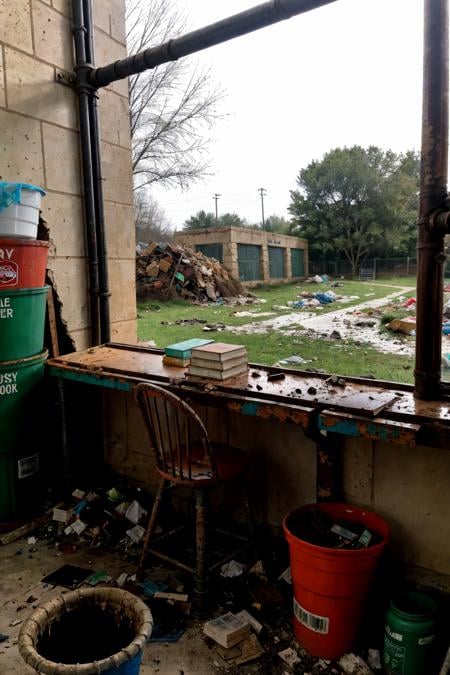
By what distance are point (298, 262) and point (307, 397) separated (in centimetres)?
2180

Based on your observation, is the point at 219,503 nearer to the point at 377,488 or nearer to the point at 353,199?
the point at 377,488

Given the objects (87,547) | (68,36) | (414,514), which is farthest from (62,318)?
(414,514)

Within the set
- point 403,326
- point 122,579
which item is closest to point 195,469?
point 122,579

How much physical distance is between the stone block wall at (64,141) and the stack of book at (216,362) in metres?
1.31

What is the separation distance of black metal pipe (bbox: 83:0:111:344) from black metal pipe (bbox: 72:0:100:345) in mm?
39

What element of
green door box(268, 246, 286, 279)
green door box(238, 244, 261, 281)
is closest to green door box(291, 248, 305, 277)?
green door box(268, 246, 286, 279)

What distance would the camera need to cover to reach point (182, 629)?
208 centimetres

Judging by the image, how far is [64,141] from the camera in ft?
10.5

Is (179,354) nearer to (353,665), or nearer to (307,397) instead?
(307,397)

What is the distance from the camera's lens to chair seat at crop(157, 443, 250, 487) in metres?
2.15

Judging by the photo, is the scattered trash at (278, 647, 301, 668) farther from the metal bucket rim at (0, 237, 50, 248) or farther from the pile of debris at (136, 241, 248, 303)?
the pile of debris at (136, 241, 248, 303)

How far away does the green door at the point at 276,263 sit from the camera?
20108 millimetres

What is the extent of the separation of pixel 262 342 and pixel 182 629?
539 centimetres

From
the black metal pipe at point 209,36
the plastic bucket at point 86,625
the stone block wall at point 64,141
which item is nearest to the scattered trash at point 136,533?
the plastic bucket at point 86,625
